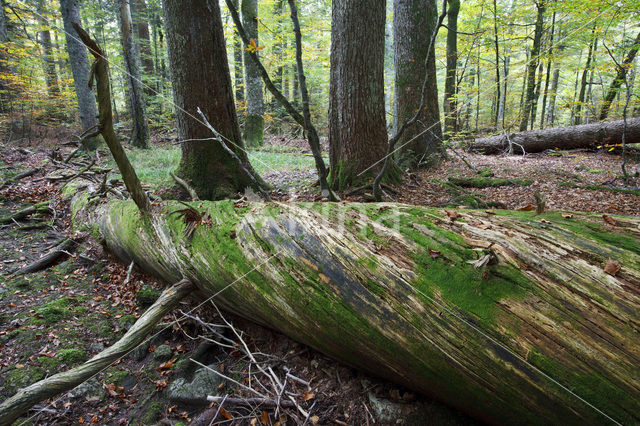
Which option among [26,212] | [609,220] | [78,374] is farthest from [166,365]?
[26,212]

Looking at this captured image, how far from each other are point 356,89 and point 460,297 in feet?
12.1

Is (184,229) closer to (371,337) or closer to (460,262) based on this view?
(371,337)

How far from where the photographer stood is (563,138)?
8.12 metres

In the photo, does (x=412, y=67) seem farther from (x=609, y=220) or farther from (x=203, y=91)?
(x=609, y=220)

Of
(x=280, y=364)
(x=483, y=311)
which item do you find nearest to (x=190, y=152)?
(x=280, y=364)

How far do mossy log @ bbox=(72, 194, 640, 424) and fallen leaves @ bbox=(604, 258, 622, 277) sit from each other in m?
0.01

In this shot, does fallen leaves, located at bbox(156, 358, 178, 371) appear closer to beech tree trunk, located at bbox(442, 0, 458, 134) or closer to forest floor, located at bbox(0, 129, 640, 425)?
forest floor, located at bbox(0, 129, 640, 425)

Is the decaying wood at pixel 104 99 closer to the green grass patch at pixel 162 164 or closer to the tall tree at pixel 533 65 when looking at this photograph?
the green grass patch at pixel 162 164

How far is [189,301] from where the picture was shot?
10.0 ft

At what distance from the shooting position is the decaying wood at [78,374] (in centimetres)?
158

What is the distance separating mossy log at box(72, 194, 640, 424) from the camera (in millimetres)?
1354

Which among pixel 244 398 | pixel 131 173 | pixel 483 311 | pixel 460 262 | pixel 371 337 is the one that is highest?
pixel 131 173

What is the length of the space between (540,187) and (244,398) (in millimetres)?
5143

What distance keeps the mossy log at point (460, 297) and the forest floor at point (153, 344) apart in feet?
0.71
